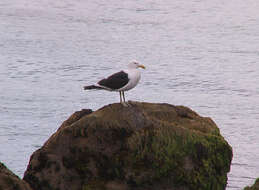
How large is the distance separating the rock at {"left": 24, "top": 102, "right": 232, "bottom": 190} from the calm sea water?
130 inches

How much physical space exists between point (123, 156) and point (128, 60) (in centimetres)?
1417

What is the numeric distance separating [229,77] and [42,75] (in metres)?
6.49

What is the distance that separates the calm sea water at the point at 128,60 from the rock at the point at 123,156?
330cm

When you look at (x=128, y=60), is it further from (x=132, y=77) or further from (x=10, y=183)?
(x=10, y=183)

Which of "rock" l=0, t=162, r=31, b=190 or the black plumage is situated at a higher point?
the black plumage

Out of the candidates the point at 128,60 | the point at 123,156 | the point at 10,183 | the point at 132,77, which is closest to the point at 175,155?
the point at 123,156

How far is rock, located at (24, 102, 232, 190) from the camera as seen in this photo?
959 cm

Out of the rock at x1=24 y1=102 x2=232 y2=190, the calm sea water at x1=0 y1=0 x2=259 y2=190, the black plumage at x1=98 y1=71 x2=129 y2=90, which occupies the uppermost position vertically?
the black plumage at x1=98 y1=71 x2=129 y2=90

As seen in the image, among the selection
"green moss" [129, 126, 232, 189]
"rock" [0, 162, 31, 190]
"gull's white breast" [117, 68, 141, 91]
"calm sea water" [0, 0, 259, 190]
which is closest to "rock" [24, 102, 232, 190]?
"green moss" [129, 126, 232, 189]

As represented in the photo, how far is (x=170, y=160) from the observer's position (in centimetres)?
958

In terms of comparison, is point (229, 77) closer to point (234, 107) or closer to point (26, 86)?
point (234, 107)

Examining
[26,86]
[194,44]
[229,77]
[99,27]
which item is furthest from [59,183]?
[99,27]

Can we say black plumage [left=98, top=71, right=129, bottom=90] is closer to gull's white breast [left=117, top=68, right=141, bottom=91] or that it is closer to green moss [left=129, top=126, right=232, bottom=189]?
gull's white breast [left=117, top=68, right=141, bottom=91]

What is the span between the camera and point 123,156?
9.59 m
